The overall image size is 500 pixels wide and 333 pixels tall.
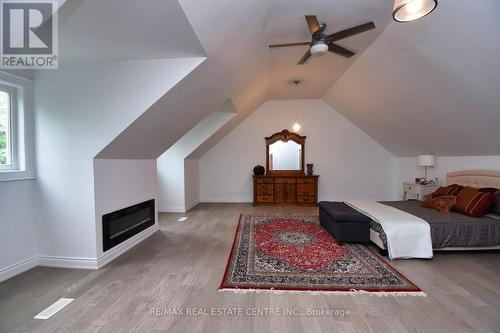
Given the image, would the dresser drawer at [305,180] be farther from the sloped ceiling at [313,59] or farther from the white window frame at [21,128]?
the white window frame at [21,128]

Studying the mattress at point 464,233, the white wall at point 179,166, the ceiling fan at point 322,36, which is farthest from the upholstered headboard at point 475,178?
the white wall at point 179,166

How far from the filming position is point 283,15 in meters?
2.47

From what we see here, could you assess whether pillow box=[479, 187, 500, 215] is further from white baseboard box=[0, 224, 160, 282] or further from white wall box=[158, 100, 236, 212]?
white baseboard box=[0, 224, 160, 282]

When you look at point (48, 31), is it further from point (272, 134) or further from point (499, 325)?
point (272, 134)

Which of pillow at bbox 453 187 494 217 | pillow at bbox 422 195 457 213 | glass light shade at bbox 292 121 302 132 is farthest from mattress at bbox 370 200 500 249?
glass light shade at bbox 292 121 302 132

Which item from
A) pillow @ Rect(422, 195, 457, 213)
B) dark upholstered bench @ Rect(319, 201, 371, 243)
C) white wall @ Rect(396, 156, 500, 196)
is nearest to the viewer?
dark upholstered bench @ Rect(319, 201, 371, 243)

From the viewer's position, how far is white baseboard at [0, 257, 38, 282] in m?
2.27

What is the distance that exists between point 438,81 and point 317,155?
137 inches

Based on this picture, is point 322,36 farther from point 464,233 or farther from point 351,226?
point 464,233

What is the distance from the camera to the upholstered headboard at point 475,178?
347cm

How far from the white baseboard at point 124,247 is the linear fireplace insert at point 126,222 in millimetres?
50

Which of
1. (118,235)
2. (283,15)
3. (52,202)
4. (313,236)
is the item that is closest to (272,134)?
(313,236)

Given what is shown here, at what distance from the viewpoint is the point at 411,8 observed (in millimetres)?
1596

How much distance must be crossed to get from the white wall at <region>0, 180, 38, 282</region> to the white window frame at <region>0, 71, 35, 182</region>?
0.15 meters
